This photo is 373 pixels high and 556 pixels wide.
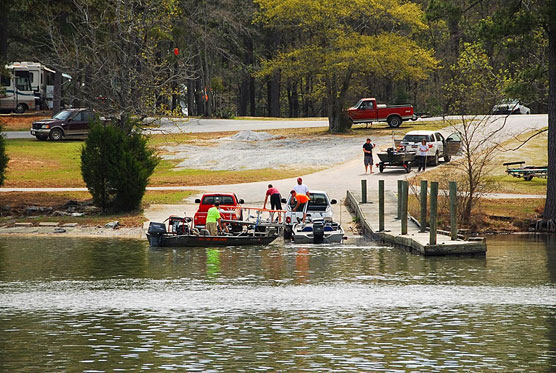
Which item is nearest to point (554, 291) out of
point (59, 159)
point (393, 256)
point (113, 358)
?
point (393, 256)

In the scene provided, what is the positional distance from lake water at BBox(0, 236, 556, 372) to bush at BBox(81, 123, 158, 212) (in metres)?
7.06

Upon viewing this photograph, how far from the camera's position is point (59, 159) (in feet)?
196

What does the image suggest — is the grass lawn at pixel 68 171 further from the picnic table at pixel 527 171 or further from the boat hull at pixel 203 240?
the boat hull at pixel 203 240

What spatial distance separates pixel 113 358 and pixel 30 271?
11.9 m

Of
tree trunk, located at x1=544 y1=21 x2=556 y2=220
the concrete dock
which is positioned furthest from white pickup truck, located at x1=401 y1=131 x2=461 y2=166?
tree trunk, located at x1=544 y1=21 x2=556 y2=220

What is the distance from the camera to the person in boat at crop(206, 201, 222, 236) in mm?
34062

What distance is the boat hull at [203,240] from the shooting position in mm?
34562

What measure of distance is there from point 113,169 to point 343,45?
30720mm

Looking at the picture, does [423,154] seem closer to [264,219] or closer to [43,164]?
[264,219]

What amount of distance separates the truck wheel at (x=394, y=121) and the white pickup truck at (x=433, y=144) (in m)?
18.6

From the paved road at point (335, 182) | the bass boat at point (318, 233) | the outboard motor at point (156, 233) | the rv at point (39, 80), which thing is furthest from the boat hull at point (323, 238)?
the rv at point (39, 80)

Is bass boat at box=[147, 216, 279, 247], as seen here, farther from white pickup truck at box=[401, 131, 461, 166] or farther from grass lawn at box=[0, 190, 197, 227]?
white pickup truck at box=[401, 131, 461, 166]

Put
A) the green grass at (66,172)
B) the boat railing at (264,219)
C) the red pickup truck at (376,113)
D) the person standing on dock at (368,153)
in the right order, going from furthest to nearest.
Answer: the red pickup truck at (376,113) → the green grass at (66,172) → the person standing on dock at (368,153) → the boat railing at (264,219)

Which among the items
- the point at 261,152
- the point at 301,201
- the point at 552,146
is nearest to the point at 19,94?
the point at 261,152
